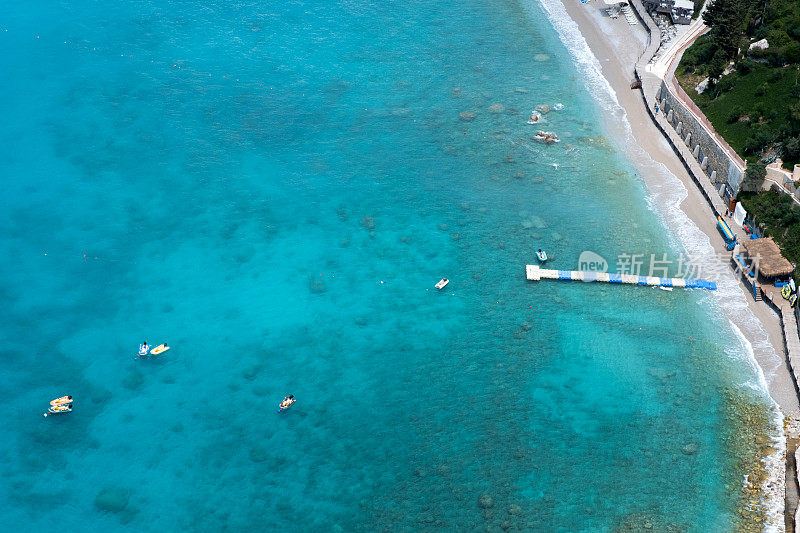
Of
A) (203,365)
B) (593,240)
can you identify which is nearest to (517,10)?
(593,240)

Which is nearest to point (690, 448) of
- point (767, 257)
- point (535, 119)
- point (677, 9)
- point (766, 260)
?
point (766, 260)

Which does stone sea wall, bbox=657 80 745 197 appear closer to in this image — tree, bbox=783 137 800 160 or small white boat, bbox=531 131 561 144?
tree, bbox=783 137 800 160

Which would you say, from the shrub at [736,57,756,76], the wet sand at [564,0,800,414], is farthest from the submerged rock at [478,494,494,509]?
the shrub at [736,57,756,76]

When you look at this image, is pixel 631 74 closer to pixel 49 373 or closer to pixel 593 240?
pixel 593 240

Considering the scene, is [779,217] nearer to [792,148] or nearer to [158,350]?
[792,148]

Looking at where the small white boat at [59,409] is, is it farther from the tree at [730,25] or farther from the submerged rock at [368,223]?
the tree at [730,25]

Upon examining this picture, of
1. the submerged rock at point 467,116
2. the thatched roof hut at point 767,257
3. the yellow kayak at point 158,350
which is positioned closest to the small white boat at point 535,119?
the submerged rock at point 467,116
